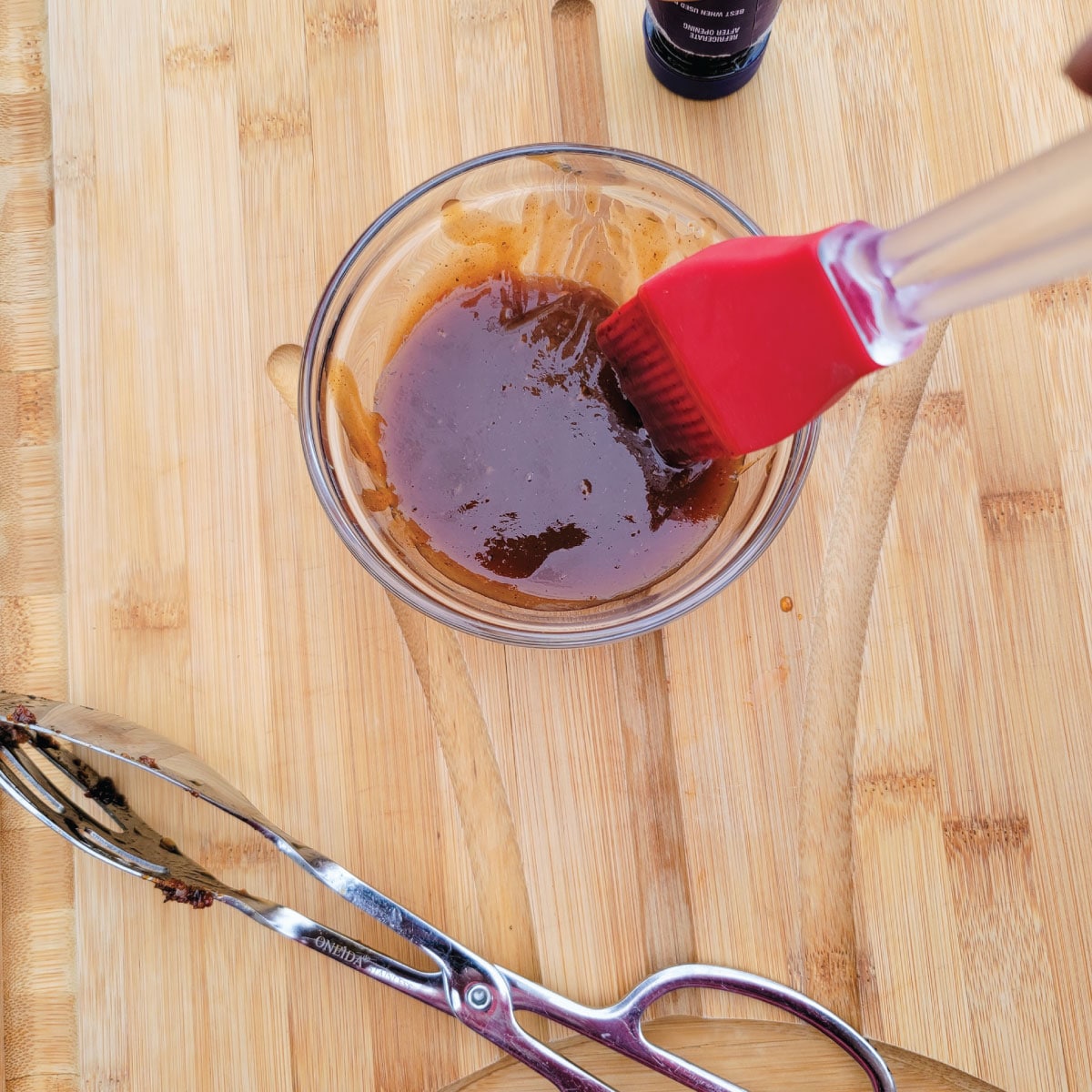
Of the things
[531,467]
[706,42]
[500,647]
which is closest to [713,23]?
[706,42]

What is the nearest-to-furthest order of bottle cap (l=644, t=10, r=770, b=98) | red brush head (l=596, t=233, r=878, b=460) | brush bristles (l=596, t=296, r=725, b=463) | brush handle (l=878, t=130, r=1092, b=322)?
brush handle (l=878, t=130, r=1092, b=322)
red brush head (l=596, t=233, r=878, b=460)
brush bristles (l=596, t=296, r=725, b=463)
bottle cap (l=644, t=10, r=770, b=98)

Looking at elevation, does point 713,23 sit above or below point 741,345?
above

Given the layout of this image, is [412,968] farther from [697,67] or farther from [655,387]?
[697,67]

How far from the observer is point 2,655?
85cm

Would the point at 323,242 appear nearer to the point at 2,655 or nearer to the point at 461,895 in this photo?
the point at 2,655

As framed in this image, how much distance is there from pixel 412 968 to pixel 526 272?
0.62 meters

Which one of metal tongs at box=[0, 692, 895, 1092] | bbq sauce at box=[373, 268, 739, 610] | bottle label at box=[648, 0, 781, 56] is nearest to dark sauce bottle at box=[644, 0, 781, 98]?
bottle label at box=[648, 0, 781, 56]

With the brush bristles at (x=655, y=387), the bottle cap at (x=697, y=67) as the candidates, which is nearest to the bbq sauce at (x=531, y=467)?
the brush bristles at (x=655, y=387)

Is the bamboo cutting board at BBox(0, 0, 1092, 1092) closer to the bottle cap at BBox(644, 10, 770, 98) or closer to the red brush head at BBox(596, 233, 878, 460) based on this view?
the bottle cap at BBox(644, 10, 770, 98)

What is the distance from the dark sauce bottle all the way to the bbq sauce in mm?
218

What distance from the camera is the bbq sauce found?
772 mm

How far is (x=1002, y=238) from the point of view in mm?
457

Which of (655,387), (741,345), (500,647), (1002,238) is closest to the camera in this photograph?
(1002,238)

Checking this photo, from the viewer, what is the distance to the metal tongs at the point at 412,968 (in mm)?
776
